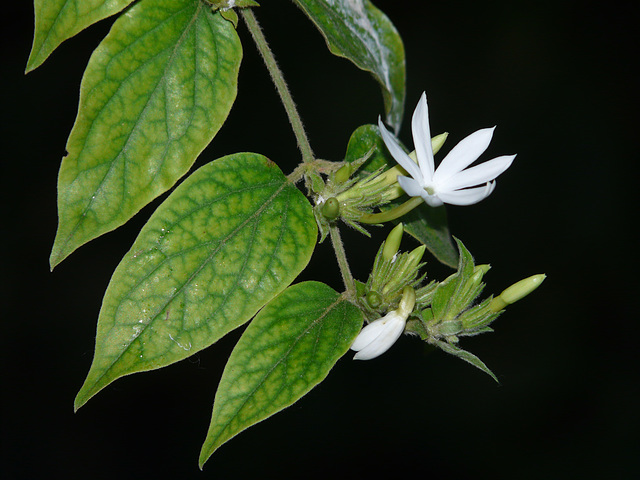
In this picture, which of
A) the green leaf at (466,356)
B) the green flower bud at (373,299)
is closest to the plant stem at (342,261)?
the green flower bud at (373,299)

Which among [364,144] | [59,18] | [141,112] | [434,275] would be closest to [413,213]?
[364,144]

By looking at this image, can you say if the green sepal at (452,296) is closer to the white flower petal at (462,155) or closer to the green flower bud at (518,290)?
the green flower bud at (518,290)

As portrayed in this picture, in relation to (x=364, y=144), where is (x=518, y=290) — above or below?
below

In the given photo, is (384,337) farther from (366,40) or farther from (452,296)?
(366,40)

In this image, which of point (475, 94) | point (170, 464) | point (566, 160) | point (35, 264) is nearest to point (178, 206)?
point (35, 264)

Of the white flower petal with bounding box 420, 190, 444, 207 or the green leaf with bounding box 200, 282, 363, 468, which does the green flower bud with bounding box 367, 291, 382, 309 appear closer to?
the green leaf with bounding box 200, 282, 363, 468

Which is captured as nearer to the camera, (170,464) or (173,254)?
(173,254)

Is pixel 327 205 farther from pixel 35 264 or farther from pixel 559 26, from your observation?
pixel 559 26
